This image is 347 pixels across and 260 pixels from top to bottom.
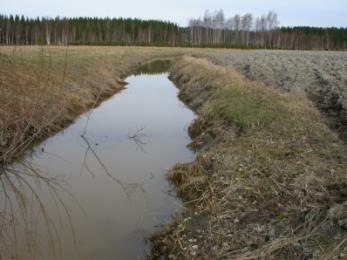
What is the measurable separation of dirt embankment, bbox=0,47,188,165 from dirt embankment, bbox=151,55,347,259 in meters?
3.15

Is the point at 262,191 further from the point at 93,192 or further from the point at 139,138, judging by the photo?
the point at 139,138

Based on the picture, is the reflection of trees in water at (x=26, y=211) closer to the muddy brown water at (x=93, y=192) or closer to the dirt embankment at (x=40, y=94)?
the muddy brown water at (x=93, y=192)

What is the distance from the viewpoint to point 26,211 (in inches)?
298

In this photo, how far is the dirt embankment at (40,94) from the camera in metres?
8.79

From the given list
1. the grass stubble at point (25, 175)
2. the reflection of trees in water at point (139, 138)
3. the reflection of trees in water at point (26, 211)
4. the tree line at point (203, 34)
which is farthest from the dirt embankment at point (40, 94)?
the tree line at point (203, 34)

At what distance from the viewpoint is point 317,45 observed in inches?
3782

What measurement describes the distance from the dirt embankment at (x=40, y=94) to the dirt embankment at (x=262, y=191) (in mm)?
3153

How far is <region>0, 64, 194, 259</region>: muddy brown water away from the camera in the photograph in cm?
649

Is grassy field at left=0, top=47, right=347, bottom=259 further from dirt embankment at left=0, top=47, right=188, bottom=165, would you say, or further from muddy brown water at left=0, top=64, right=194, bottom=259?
muddy brown water at left=0, top=64, right=194, bottom=259

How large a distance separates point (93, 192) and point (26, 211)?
147 centimetres

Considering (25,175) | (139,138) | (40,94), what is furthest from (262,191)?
(139,138)

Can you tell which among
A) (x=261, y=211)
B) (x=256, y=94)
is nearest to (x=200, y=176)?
(x=261, y=211)

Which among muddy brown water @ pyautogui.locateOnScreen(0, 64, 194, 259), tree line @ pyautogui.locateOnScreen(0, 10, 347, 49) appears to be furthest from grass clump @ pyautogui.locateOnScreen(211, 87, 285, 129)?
tree line @ pyautogui.locateOnScreen(0, 10, 347, 49)

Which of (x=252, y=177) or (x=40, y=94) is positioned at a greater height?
(x=40, y=94)
